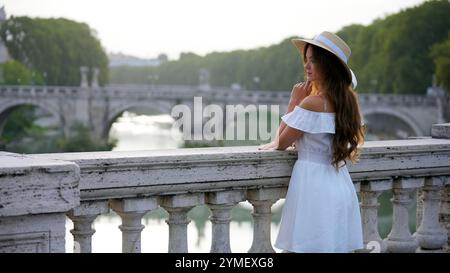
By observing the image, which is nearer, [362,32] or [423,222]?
[423,222]

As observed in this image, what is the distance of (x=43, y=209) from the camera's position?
267 cm

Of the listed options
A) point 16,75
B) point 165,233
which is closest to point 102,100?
point 16,75

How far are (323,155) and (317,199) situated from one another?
172mm

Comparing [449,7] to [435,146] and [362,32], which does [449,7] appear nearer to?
[362,32]

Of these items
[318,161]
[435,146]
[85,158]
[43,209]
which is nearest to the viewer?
[43,209]

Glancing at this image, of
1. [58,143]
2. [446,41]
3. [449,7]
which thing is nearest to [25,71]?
[58,143]

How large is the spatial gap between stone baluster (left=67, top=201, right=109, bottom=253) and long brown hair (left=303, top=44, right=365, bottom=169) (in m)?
0.85

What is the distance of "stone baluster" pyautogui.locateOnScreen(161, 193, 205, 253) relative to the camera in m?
3.15

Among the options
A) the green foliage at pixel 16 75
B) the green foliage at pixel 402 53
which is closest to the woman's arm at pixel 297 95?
the green foliage at pixel 402 53

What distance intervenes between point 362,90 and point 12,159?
3681cm

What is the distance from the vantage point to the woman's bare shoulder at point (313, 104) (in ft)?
10.4

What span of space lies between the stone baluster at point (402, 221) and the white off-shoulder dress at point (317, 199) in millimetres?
546

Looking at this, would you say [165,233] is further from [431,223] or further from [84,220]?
[84,220]
